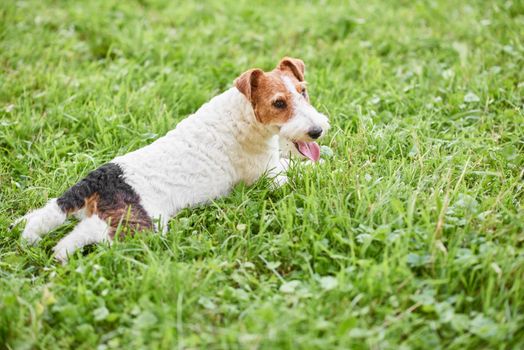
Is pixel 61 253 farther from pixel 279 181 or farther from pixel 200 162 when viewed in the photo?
pixel 279 181

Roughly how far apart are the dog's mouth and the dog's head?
7cm

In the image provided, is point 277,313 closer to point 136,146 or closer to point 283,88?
point 283,88

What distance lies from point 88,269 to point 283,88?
1863 mm

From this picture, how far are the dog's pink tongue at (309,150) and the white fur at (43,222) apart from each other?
1.79 m

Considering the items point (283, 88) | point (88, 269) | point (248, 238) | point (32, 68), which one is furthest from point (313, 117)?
point (32, 68)

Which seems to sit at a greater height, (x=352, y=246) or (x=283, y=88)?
(x=283, y=88)

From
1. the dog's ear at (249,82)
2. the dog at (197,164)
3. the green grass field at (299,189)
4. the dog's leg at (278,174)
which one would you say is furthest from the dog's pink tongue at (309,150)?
the dog's ear at (249,82)

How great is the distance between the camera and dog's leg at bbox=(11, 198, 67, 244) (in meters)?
3.60

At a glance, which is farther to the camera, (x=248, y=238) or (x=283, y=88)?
(x=283, y=88)

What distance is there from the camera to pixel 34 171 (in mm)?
4578

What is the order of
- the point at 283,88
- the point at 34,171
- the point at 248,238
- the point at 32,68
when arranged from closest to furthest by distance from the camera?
the point at 248,238 → the point at 283,88 → the point at 34,171 → the point at 32,68

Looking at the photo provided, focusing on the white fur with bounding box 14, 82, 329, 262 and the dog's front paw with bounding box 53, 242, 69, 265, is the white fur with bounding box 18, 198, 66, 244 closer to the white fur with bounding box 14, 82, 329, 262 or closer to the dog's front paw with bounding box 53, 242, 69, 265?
the white fur with bounding box 14, 82, 329, 262

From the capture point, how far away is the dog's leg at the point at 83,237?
355 cm

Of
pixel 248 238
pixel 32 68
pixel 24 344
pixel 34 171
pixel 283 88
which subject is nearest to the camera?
pixel 24 344
